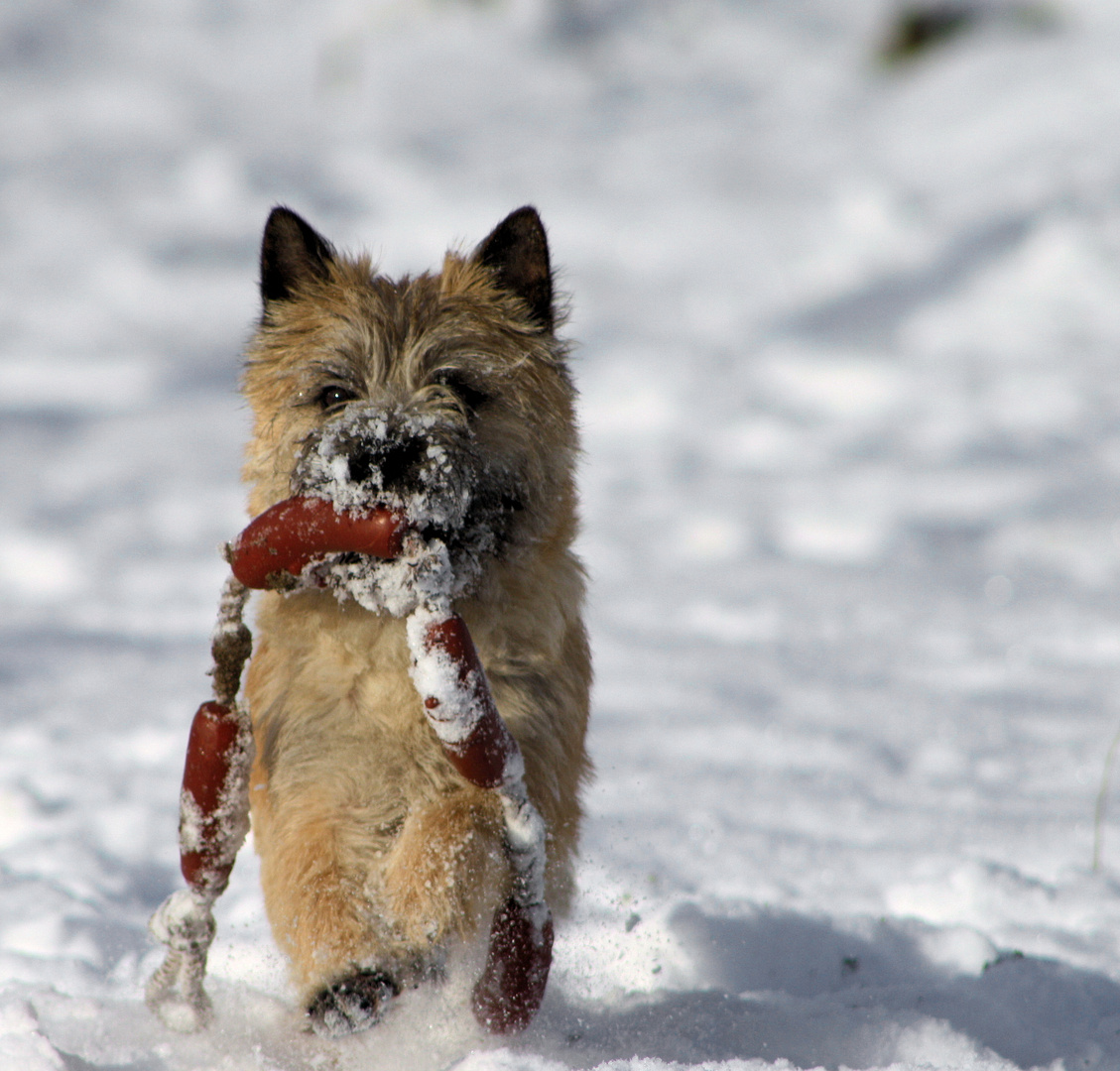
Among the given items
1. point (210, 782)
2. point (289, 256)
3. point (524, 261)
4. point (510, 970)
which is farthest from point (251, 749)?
point (524, 261)

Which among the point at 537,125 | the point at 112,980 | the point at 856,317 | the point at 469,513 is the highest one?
the point at 537,125

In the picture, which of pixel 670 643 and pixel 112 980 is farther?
pixel 670 643

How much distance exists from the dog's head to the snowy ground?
1.05 meters

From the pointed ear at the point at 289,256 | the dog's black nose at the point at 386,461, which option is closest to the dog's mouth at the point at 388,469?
the dog's black nose at the point at 386,461

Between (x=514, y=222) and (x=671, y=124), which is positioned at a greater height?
(x=671, y=124)

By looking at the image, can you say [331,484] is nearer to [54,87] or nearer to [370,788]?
[370,788]

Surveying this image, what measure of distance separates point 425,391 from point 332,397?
0.24 metres

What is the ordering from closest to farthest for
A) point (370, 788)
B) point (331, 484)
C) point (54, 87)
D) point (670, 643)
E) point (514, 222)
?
point (331, 484), point (370, 788), point (514, 222), point (670, 643), point (54, 87)

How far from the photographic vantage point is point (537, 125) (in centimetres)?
1352

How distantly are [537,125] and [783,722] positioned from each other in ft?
33.2

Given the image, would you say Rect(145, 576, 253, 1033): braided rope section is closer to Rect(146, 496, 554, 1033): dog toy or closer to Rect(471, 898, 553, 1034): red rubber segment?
Rect(146, 496, 554, 1033): dog toy

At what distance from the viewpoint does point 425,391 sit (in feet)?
9.15

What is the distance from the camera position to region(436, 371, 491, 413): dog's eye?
2.87 m

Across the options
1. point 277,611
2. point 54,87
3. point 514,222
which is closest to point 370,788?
point 277,611
